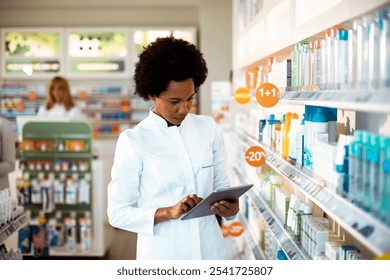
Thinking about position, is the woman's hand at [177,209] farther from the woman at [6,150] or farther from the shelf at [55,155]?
the shelf at [55,155]

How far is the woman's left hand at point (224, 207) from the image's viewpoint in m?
2.25

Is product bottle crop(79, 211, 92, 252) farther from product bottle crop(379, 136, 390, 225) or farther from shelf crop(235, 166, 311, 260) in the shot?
product bottle crop(379, 136, 390, 225)

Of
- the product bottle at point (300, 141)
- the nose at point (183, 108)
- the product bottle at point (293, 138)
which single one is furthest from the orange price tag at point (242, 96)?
the nose at point (183, 108)

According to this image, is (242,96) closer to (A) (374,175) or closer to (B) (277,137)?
(B) (277,137)

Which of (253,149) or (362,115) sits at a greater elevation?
(362,115)

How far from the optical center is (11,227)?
3.15m

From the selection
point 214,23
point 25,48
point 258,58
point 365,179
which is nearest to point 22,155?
point 25,48

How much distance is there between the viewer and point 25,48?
609cm

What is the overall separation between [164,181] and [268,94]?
0.86 m

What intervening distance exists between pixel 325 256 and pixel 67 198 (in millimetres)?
3297

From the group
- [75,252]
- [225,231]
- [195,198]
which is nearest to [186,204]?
[195,198]

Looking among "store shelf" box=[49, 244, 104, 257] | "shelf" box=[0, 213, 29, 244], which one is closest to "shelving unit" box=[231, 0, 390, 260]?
"shelf" box=[0, 213, 29, 244]

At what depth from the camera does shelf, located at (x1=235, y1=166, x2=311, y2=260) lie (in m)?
2.61

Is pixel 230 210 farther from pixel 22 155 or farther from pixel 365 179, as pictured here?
pixel 22 155
